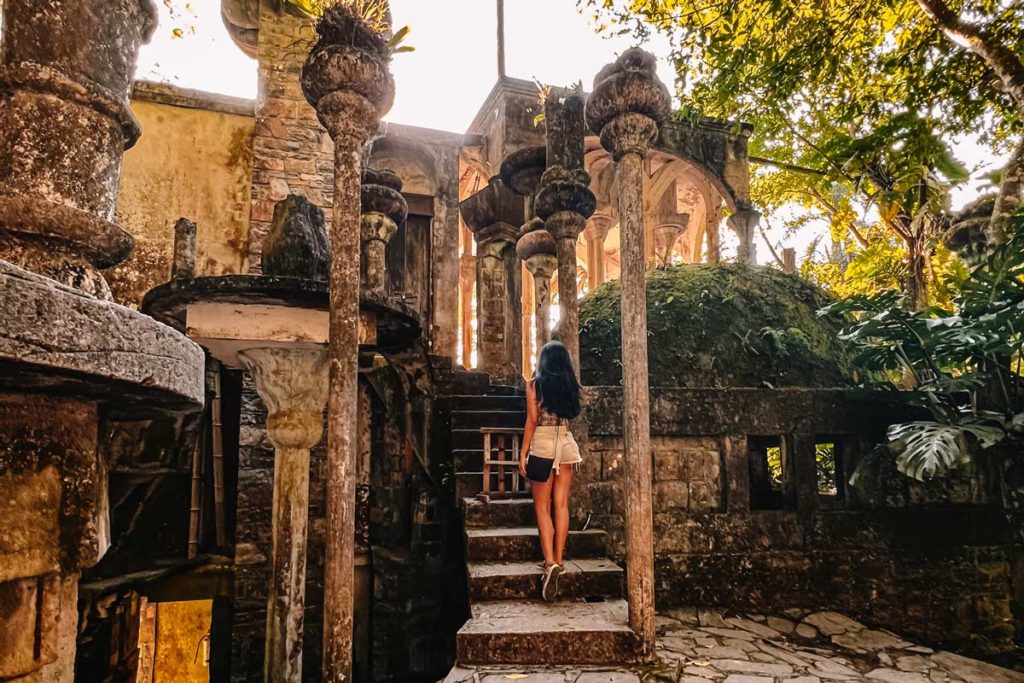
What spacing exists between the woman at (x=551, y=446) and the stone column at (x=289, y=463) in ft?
5.76

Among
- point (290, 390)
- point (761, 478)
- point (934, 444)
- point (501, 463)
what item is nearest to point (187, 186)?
point (290, 390)

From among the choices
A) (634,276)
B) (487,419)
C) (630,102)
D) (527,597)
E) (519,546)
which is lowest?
(527,597)

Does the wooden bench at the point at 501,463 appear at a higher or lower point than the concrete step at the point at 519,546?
higher

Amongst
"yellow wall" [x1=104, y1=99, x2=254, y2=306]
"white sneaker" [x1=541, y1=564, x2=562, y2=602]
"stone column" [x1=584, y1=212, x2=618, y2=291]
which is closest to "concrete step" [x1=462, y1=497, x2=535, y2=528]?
"white sneaker" [x1=541, y1=564, x2=562, y2=602]

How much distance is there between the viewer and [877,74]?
26.5 feet

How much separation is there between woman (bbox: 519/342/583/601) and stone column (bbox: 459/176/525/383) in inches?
225

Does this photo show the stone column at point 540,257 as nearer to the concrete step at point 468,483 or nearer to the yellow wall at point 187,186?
the concrete step at point 468,483

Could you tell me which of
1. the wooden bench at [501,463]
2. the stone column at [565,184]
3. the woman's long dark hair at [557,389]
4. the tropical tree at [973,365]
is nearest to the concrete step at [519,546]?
the wooden bench at [501,463]

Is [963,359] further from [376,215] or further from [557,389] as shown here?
[376,215]

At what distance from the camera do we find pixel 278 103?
285 inches

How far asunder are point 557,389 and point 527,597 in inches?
56.8

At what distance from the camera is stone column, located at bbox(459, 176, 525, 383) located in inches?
402

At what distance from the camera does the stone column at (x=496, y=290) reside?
33.5ft

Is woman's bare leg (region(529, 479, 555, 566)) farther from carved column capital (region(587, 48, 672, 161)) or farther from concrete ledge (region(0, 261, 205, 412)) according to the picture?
concrete ledge (region(0, 261, 205, 412))
